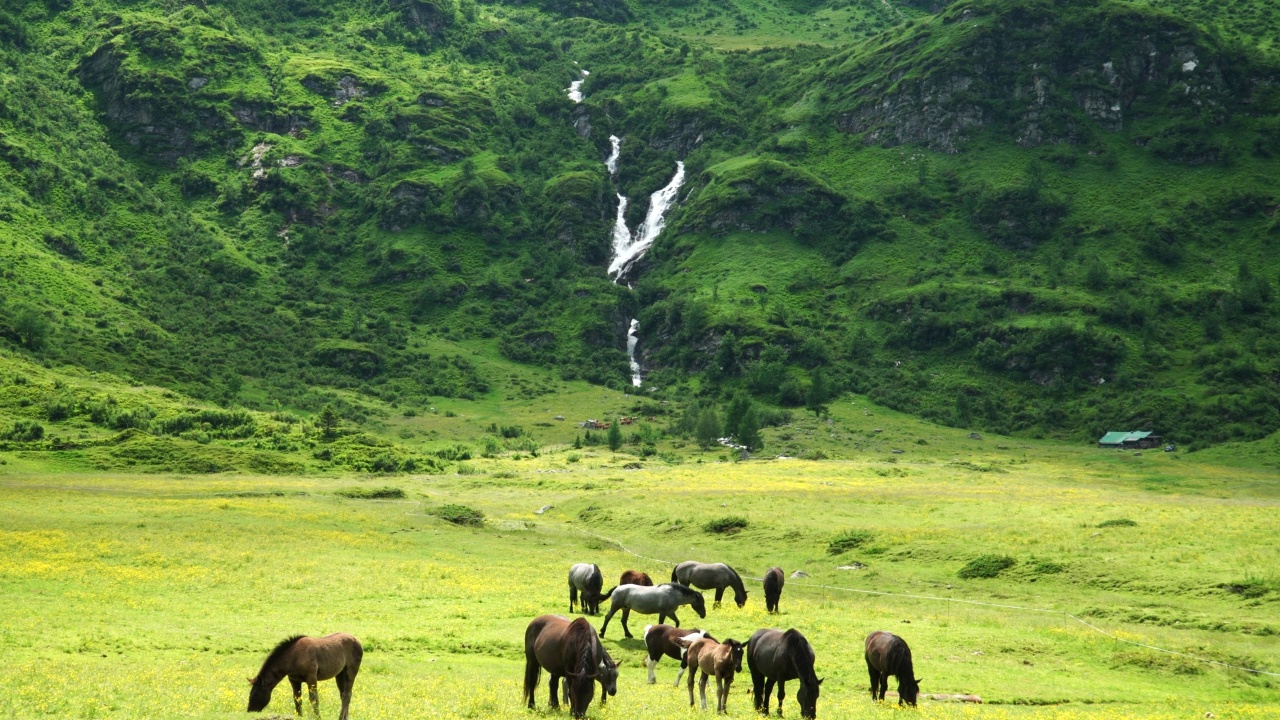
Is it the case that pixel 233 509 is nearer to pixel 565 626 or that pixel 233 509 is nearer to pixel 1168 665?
pixel 565 626

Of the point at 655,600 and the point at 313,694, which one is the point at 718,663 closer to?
the point at 655,600

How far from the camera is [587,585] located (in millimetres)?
39219

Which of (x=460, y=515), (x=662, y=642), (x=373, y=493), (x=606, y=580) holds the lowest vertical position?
(x=606, y=580)

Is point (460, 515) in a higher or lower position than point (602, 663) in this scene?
lower

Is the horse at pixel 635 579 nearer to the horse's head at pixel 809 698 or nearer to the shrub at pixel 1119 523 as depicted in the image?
the horse's head at pixel 809 698

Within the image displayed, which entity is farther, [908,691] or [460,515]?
[460,515]

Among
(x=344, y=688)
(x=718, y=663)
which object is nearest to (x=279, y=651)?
(x=344, y=688)

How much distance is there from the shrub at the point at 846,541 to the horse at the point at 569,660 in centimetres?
3972

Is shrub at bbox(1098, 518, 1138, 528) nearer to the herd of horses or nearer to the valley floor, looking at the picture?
the valley floor

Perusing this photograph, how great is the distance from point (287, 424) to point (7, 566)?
3600 inches

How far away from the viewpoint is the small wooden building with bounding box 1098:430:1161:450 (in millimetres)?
168875

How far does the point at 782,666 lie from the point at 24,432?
109107mm

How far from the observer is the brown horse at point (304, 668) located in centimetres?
2161

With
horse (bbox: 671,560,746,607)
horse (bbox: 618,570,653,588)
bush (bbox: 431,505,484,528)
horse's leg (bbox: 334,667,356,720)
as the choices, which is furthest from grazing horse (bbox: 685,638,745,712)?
bush (bbox: 431,505,484,528)
